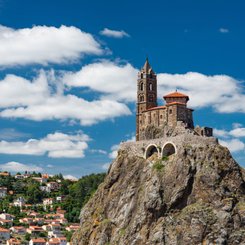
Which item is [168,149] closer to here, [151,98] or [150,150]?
[150,150]

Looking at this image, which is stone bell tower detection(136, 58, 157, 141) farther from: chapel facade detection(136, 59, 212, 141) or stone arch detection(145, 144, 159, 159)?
stone arch detection(145, 144, 159, 159)

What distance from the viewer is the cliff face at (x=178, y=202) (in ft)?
241

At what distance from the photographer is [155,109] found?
89.6 m

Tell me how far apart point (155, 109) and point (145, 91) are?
6376mm

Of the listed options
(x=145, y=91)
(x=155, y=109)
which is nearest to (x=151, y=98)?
(x=145, y=91)

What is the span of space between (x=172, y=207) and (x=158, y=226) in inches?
131

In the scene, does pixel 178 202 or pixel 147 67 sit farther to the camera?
pixel 147 67

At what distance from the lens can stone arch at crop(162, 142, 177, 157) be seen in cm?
8162

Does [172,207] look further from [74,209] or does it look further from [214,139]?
[74,209]

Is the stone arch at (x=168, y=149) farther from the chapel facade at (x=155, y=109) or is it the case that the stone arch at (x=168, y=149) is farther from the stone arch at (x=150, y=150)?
the chapel facade at (x=155, y=109)

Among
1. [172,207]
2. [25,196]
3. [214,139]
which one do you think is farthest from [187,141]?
[25,196]

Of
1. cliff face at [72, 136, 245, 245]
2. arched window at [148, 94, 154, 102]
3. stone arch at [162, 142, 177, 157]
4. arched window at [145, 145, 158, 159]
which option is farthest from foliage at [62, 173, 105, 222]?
stone arch at [162, 142, 177, 157]

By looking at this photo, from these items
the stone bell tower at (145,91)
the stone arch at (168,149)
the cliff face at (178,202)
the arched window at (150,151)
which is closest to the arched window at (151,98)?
the stone bell tower at (145,91)

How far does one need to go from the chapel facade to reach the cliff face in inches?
293
